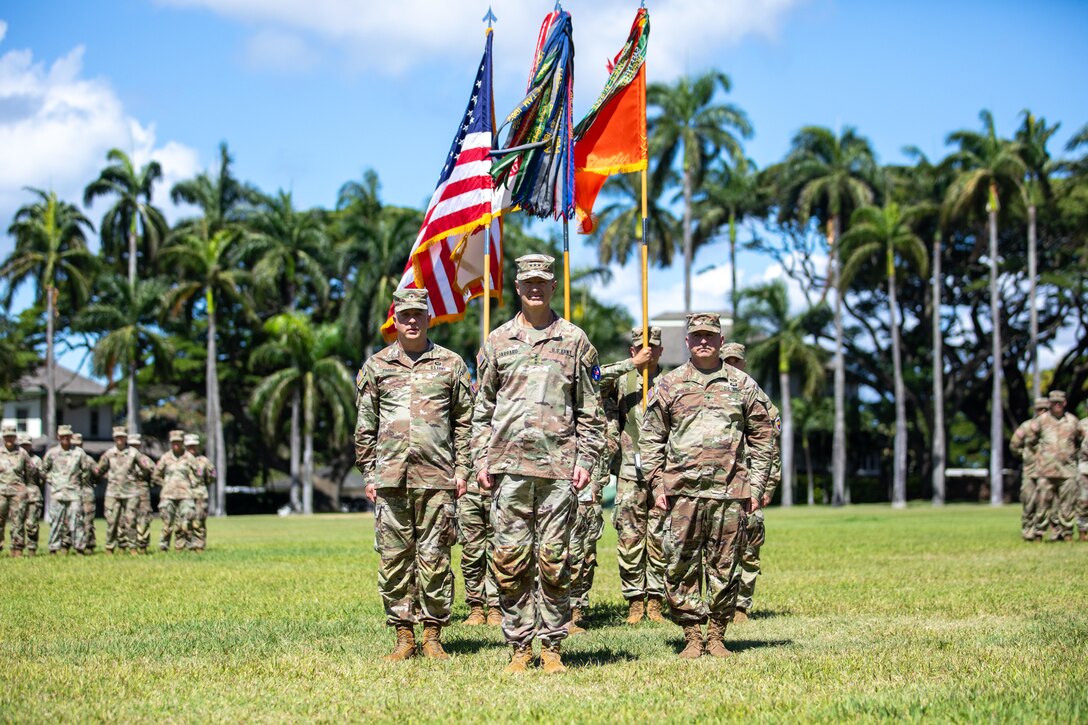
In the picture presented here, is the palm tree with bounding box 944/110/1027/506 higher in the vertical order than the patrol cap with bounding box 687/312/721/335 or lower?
higher

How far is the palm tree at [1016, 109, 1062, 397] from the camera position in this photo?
5869 cm

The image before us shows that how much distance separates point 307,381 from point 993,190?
105 ft

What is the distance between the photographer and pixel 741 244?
6888cm

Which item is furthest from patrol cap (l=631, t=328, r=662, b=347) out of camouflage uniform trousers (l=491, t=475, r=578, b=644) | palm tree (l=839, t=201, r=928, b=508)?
palm tree (l=839, t=201, r=928, b=508)

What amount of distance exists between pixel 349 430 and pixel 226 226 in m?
13.9

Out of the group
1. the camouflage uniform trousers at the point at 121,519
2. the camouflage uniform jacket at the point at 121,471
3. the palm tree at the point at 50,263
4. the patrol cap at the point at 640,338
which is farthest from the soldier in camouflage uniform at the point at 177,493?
the palm tree at the point at 50,263

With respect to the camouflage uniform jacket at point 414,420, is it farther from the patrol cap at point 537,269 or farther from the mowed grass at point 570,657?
the mowed grass at point 570,657

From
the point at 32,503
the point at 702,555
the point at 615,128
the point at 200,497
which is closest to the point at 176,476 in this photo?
the point at 200,497

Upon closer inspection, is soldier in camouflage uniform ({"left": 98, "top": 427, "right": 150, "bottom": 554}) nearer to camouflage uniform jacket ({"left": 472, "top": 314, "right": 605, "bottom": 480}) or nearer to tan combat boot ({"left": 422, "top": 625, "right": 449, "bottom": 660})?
tan combat boot ({"left": 422, "top": 625, "right": 449, "bottom": 660})

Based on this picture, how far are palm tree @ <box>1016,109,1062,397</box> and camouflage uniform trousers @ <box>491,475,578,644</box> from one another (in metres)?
54.0

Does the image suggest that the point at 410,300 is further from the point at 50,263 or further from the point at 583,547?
the point at 50,263

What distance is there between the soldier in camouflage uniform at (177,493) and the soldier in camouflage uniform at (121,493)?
0.40 m

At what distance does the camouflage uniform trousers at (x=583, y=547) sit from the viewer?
342 inches

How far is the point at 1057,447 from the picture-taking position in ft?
71.5
